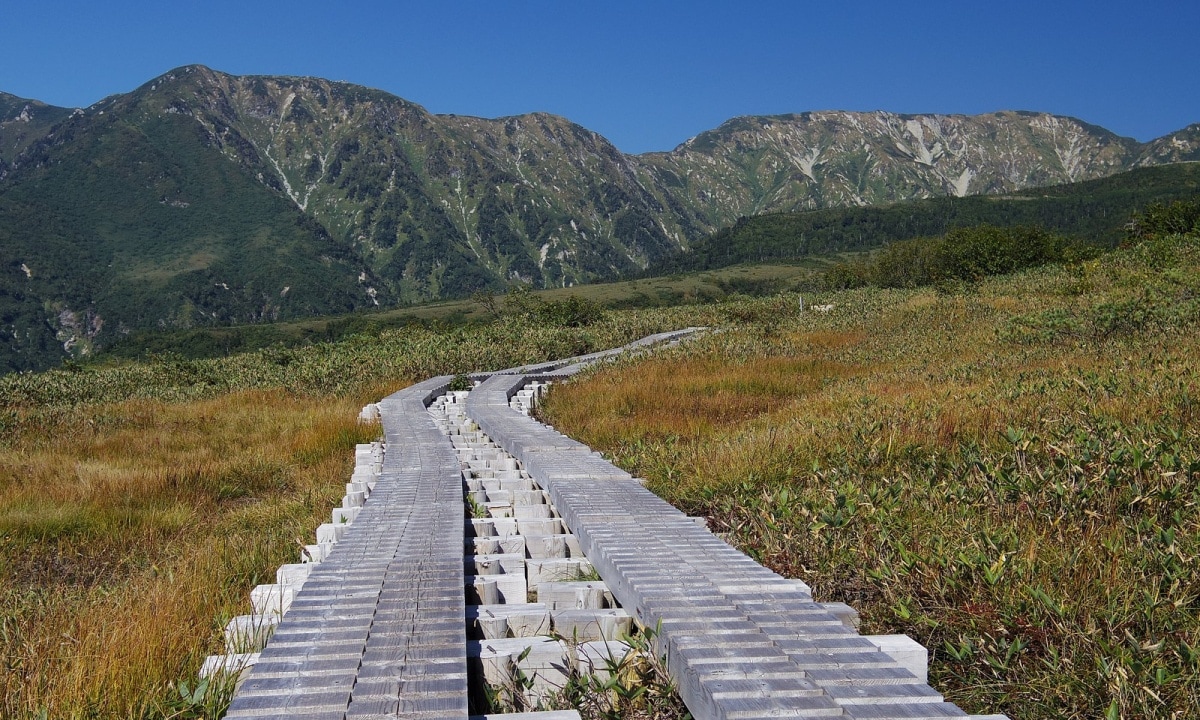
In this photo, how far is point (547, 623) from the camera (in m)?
3.63

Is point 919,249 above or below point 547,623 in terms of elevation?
above

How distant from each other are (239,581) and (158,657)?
165 centimetres

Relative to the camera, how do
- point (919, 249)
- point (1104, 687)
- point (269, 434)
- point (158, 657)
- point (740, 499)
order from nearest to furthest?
point (1104, 687)
point (158, 657)
point (740, 499)
point (269, 434)
point (919, 249)

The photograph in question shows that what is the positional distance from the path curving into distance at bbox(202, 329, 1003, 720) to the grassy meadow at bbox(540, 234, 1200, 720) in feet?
1.95

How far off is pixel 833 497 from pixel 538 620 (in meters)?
2.60

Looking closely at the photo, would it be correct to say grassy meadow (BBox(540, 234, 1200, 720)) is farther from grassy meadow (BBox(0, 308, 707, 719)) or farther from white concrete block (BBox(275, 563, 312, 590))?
grassy meadow (BBox(0, 308, 707, 719))

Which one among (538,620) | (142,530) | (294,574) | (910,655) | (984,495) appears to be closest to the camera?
(910,655)

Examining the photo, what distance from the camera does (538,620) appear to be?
3.62 metres

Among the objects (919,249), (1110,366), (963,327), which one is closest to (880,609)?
(1110,366)

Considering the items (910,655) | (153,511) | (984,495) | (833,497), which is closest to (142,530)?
(153,511)

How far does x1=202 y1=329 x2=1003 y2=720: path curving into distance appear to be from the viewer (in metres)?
2.58

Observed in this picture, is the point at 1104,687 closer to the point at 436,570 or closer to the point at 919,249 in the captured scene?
the point at 436,570

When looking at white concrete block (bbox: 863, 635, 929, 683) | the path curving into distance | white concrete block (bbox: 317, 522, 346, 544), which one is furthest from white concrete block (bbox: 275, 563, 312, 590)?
white concrete block (bbox: 863, 635, 929, 683)

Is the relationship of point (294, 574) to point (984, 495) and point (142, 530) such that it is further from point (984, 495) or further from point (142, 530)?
point (984, 495)
